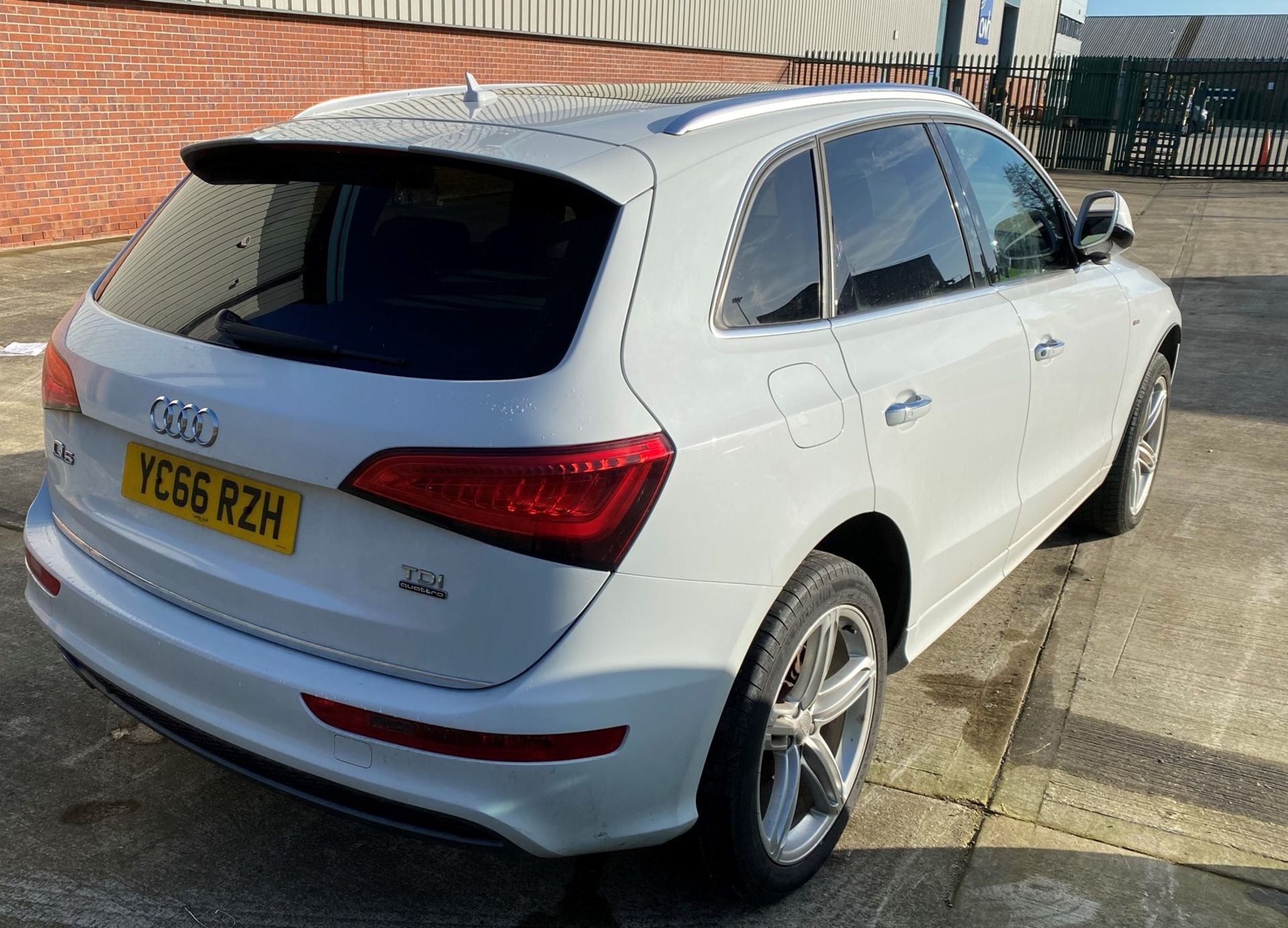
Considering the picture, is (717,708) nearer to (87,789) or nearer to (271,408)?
(271,408)

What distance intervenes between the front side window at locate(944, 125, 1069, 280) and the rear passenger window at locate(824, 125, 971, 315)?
0.24m

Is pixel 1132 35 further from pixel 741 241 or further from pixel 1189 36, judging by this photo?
pixel 741 241

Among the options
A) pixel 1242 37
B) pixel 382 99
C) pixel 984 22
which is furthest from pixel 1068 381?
pixel 1242 37

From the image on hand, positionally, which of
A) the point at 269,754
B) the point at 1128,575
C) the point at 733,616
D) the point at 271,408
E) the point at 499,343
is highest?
the point at 499,343

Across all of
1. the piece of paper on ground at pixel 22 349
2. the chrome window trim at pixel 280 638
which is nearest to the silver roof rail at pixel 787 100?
the chrome window trim at pixel 280 638

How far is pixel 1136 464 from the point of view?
482 cm

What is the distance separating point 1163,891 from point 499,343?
2.01 meters

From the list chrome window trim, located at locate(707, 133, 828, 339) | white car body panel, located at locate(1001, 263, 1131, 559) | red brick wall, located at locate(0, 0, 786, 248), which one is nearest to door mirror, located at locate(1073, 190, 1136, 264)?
white car body panel, located at locate(1001, 263, 1131, 559)

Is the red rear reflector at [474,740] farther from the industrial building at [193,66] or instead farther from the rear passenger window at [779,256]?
the industrial building at [193,66]

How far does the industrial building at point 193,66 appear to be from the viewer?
1026 cm

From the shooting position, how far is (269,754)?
7.25 ft

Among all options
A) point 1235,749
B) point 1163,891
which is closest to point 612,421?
point 1163,891

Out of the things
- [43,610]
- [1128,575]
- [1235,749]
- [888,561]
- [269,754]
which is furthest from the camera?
[1128,575]

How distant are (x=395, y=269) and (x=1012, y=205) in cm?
222
